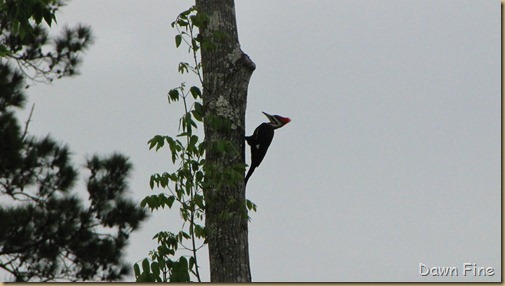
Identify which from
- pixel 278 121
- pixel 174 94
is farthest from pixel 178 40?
pixel 278 121

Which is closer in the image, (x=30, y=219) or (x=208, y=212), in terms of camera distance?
(x=208, y=212)

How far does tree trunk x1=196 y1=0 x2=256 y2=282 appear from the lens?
505 cm

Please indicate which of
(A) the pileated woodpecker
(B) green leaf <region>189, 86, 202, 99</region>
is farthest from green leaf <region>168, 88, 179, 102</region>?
(A) the pileated woodpecker

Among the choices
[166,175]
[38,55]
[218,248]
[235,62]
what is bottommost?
[218,248]

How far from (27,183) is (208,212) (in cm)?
504

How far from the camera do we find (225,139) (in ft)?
17.1

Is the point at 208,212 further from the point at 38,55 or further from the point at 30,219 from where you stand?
the point at 38,55

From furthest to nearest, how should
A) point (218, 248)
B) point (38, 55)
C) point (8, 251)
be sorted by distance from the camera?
point (38, 55)
point (8, 251)
point (218, 248)

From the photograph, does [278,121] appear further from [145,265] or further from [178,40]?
[145,265]

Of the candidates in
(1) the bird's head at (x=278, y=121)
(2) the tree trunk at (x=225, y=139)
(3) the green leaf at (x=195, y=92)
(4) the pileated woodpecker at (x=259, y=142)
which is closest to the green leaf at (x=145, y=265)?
(2) the tree trunk at (x=225, y=139)

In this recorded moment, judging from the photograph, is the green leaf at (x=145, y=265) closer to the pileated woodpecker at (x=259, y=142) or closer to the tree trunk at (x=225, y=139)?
the tree trunk at (x=225, y=139)

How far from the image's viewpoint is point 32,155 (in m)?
9.77

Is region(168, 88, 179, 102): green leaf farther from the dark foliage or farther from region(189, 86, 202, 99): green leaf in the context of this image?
the dark foliage

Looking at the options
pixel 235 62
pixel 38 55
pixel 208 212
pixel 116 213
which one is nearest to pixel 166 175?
pixel 208 212
